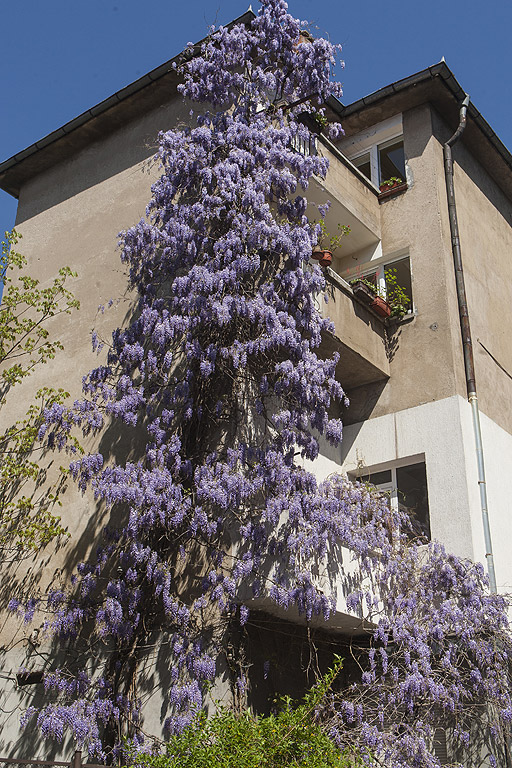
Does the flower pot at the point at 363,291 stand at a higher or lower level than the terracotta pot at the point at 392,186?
lower

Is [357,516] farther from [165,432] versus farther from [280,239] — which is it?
[280,239]

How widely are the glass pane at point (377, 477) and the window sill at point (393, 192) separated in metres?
5.09

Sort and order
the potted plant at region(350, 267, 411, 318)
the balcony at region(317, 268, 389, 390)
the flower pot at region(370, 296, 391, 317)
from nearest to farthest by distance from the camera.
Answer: the balcony at region(317, 268, 389, 390) < the potted plant at region(350, 267, 411, 318) < the flower pot at region(370, 296, 391, 317)

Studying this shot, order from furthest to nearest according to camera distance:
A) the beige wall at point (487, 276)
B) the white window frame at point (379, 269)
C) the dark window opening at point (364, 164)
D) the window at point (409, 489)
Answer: the dark window opening at point (364, 164) → the white window frame at point (379, 269) → the beige wall at point (487, 276) → the window at point (409, 489)

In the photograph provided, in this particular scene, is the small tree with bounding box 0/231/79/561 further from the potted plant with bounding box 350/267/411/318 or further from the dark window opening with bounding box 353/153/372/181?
the dark window opening with bounding box 353/153/372/181

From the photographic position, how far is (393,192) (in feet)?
46.8

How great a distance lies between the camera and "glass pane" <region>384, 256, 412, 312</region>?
13039mm

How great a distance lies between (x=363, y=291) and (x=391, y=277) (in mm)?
1289

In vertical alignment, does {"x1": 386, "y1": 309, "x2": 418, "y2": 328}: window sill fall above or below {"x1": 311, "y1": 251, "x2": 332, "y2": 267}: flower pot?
below

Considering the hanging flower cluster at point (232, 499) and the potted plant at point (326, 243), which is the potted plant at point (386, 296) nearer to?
the potted plant at point (326, 243)

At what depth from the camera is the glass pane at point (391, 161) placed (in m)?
15.0

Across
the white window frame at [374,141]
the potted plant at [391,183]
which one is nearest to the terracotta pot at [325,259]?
the potted plant at [391,183]

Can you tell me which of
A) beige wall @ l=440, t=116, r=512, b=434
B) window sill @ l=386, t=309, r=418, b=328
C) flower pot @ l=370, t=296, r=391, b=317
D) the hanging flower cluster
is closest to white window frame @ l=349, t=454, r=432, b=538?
the hanging flower cluster

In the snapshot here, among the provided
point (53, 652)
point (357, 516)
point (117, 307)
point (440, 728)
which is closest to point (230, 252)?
point (117, 307)
